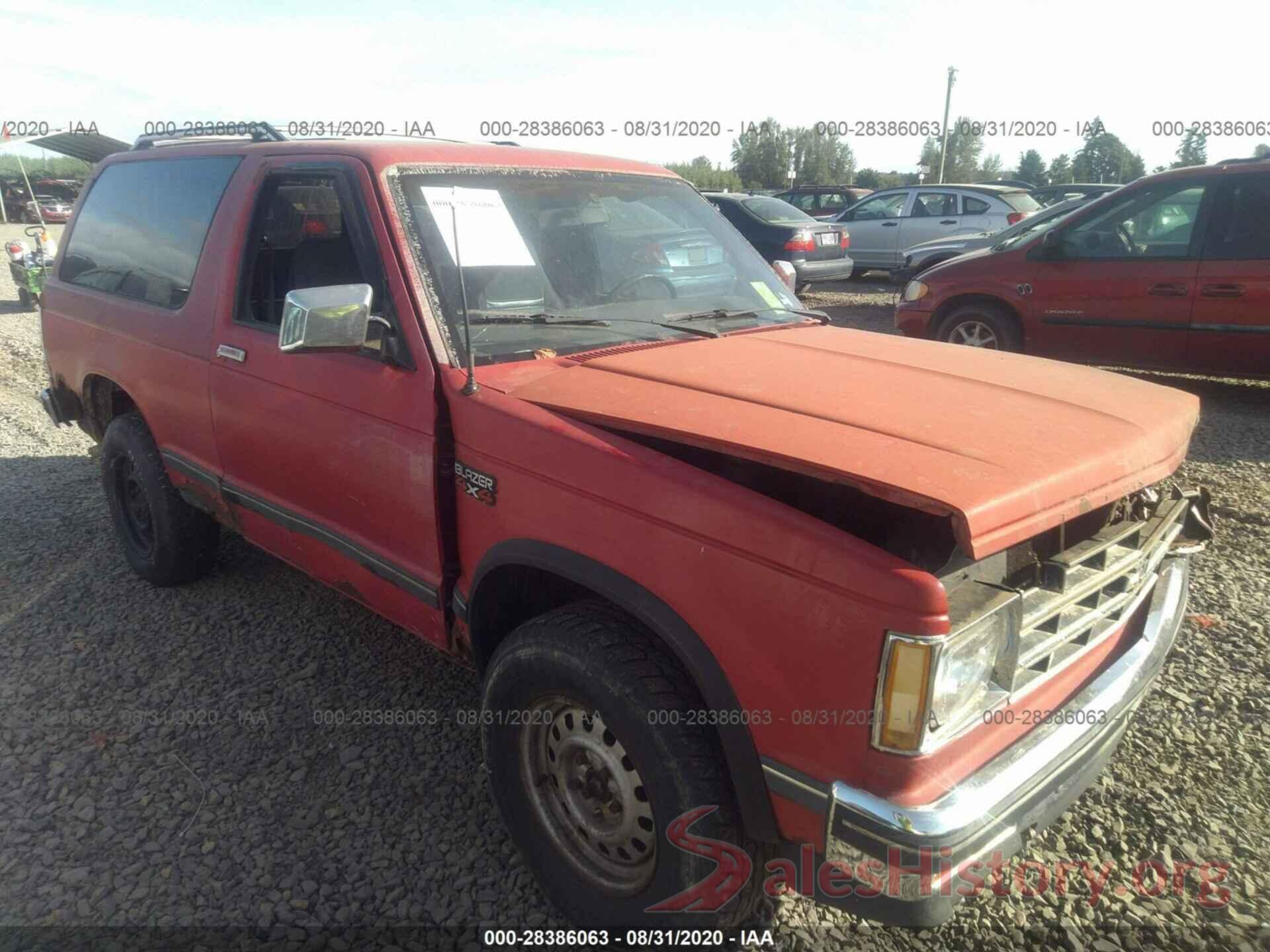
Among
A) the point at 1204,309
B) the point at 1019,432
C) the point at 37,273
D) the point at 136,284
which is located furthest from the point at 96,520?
the point at 37,273

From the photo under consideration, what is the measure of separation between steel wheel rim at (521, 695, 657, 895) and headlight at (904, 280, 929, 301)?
253 inches

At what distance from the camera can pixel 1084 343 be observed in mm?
6914

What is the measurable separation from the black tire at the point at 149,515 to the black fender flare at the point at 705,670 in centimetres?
264

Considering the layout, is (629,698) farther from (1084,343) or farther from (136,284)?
(1084,343)

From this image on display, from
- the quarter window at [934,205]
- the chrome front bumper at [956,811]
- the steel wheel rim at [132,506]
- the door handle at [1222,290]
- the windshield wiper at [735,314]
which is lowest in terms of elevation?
the steel wheel rim at [132,506]

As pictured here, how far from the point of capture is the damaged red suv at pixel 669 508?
1680 mm

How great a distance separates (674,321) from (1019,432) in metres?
1.29

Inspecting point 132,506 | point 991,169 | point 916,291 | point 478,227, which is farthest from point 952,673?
point 991,169

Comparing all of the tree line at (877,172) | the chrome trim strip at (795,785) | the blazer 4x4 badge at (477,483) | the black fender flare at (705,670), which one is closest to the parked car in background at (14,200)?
the tree line at (877,172)

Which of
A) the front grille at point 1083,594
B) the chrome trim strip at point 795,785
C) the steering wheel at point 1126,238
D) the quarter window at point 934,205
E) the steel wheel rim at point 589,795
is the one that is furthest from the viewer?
the quarter window at point 934,205

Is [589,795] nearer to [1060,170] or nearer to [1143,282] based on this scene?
[1143,282]

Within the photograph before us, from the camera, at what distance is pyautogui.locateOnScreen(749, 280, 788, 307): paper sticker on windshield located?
11.0ft

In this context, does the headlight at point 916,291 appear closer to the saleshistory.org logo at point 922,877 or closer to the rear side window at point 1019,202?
the saleshistory.org logo at point 922,877

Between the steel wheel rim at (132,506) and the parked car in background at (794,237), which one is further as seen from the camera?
the parked car in background at (794,237)
